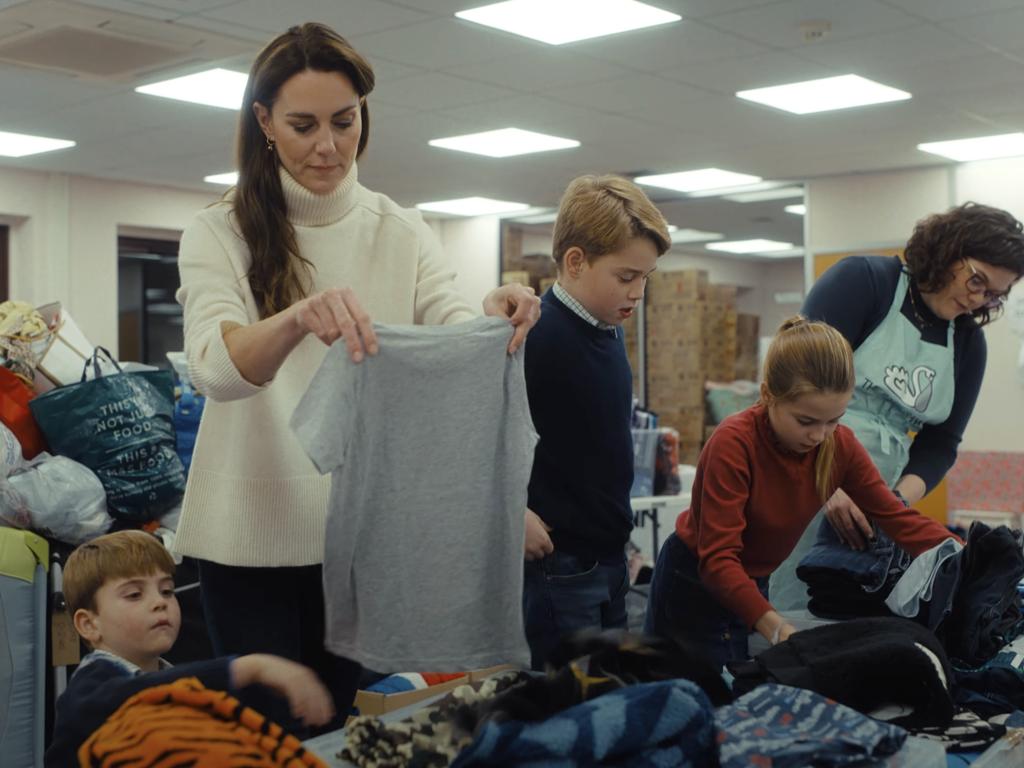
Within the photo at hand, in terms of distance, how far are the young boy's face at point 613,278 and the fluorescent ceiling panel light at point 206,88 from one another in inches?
158

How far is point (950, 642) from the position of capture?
1.70 metres

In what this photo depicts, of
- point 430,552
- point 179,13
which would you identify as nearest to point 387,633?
point 430,552

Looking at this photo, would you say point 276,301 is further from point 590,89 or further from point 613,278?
point 590,89

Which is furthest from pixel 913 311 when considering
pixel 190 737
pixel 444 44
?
pixel 444 44

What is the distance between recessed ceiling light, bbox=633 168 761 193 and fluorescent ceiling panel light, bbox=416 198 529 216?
1.45 meters

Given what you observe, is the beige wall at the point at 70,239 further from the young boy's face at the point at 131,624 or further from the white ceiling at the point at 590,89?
the young boy's face at the point at 131,624

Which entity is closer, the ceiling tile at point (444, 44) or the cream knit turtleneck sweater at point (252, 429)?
the cream knit turtleneck sweater at point (252, 429)

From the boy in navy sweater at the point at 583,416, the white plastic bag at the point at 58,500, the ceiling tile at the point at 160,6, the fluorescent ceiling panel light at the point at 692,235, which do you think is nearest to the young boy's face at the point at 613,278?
the boy in navy sweater at the point at 583,416

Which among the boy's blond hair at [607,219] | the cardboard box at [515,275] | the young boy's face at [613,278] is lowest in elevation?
the young boy's face at [613,278]

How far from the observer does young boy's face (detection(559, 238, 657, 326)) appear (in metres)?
1.85

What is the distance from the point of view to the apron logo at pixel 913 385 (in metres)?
2.19

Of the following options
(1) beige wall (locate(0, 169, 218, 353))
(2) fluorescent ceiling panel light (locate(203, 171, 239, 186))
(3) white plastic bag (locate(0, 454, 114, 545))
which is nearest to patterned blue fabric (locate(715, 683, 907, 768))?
(3) white plastic bag (locate(0, 454, 114, 545))

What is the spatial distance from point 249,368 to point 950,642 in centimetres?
106

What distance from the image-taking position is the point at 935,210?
26.3 ft
